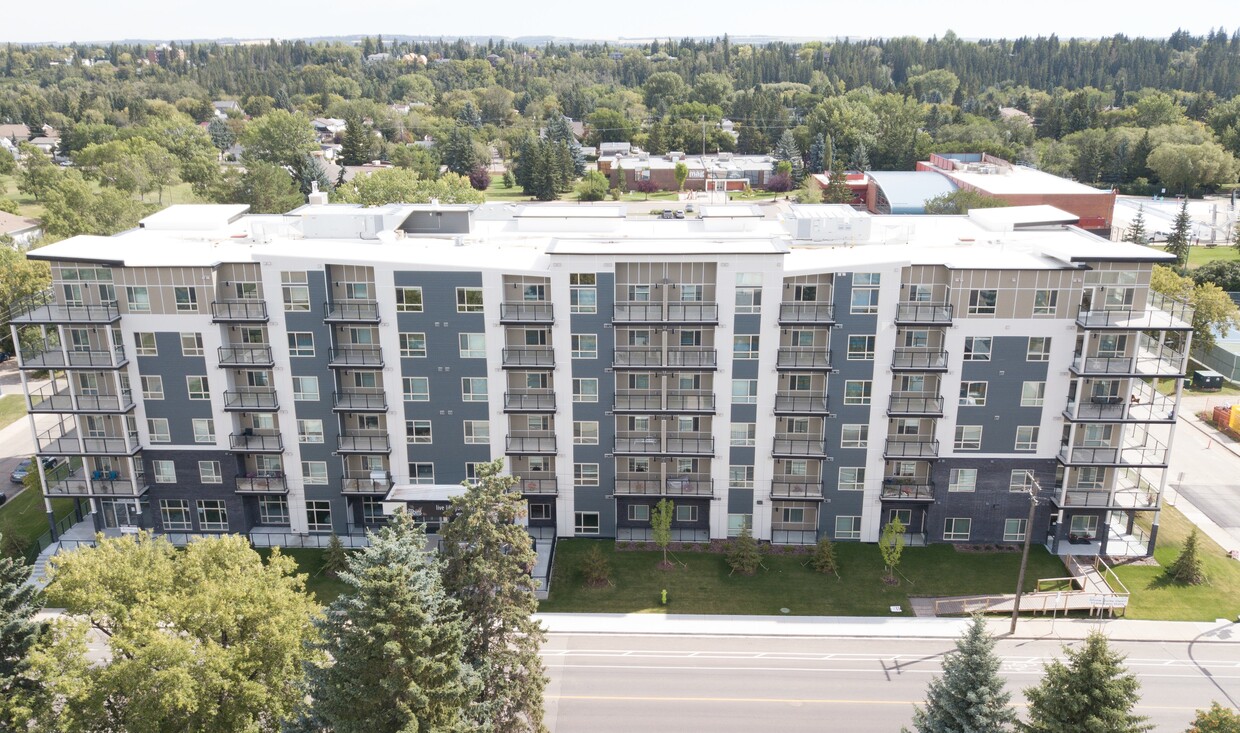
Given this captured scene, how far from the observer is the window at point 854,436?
185ft

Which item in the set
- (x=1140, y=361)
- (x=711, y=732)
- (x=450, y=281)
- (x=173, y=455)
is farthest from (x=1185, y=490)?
(x=173, y=455)

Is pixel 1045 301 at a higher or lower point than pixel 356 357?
higher

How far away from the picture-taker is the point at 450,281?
54.6 meters

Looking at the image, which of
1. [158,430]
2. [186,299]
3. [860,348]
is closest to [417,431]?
[186,299]

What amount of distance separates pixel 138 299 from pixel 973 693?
5115 centimetres

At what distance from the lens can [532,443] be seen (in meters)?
57.7

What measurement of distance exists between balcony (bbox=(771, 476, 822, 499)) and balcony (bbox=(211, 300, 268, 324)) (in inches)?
1349

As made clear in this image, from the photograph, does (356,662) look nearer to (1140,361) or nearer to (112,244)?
(112,244)

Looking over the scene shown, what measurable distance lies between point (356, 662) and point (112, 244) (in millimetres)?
38066

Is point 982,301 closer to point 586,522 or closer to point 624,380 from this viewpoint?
point 624,380

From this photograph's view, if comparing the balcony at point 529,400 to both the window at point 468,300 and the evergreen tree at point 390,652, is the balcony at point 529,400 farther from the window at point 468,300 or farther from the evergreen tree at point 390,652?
the evergreen tree at point 390,652

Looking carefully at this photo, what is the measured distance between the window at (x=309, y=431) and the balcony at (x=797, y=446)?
29.6 m

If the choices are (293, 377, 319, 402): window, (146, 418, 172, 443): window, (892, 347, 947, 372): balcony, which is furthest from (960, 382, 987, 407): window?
(146, 418, 172, 443): window

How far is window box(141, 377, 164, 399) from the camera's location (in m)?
56.2
